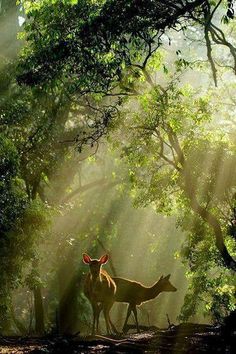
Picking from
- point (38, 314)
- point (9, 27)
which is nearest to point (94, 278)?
point (38, 314)

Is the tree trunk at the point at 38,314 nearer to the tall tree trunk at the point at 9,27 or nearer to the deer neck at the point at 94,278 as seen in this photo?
the deer neck at the point at 94,278

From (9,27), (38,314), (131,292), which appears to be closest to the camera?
(131,292)

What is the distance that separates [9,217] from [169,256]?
32.1 meters

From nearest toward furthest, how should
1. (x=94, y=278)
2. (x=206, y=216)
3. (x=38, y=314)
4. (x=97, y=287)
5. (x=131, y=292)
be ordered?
1. (x=94, y=278)
2. (x=97, y=287)
3. (x=206, y=216)
4. (x=131, y=292)
5. (x=38, y=314)

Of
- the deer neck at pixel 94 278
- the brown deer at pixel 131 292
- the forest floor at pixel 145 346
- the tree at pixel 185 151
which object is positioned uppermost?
the tree at pixel 185 151

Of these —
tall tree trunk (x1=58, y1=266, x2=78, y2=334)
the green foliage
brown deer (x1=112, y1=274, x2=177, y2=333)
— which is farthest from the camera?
tall tree trunk (x1=58, y1=266, x2=78, y2=334)

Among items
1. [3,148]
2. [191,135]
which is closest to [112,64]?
[3,148]

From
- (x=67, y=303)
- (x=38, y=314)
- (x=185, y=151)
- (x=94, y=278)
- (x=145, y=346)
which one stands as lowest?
(x=145, y=346)

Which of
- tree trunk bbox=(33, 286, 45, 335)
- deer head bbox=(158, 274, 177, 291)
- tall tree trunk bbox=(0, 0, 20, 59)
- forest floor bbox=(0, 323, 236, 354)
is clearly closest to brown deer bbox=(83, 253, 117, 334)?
forest floor bbox=(0, 323, 236, 354)

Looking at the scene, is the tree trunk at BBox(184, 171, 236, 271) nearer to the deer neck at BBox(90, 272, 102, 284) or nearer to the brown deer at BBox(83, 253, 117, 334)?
the brown deer at BBox(83, 253, 117, 334)

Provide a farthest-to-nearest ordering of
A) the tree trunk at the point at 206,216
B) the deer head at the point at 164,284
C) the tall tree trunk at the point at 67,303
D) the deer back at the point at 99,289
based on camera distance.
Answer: the tall tree trunk at the point at 67,303
the deer head at the point at 164,284
the tree trunk at the point at 206,216
the deer back at the point at 99,289

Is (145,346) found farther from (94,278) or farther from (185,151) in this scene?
(185,151)

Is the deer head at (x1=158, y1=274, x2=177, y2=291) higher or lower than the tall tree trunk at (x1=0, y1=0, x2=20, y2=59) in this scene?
lower

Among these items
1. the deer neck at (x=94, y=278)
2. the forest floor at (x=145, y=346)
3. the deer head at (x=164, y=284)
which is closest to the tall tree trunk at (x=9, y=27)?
the deer head at (x=164, y=284)
